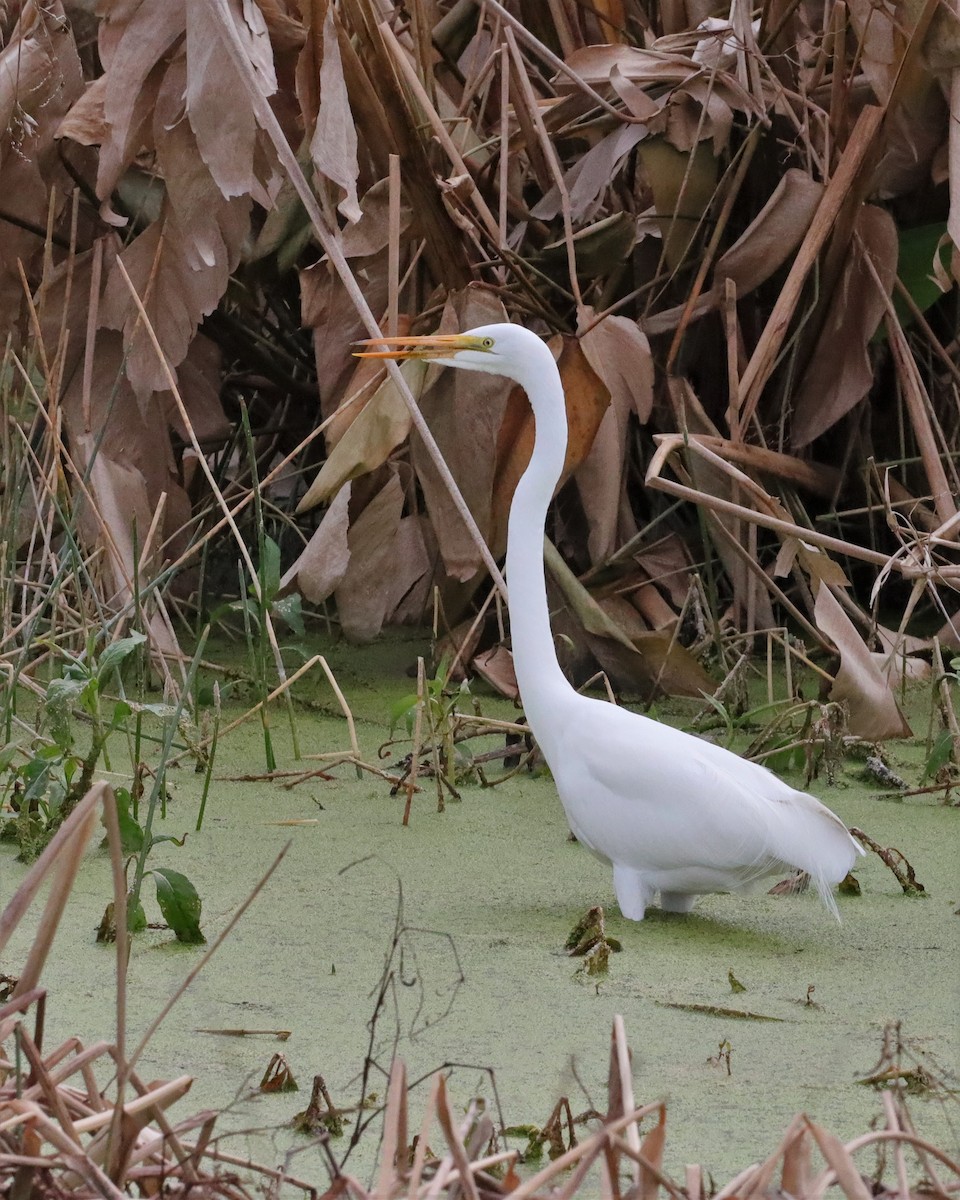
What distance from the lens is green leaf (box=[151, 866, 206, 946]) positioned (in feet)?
6.39

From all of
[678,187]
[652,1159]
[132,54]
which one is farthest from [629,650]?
[652,1159]

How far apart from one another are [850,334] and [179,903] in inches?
81.7

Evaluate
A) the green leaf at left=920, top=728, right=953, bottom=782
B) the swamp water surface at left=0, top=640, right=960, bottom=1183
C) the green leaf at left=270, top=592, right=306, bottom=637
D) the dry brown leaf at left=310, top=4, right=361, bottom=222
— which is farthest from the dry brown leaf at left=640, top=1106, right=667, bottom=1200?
the dry brown leaf at left=310, top=4, right=361, bottom=222

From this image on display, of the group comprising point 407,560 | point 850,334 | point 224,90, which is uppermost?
point 224,90

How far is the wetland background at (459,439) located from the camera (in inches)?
94.4

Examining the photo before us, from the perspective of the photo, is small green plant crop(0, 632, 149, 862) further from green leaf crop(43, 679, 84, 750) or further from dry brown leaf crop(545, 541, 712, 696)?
dry brown leaf crop(545, 541, 712, 696)

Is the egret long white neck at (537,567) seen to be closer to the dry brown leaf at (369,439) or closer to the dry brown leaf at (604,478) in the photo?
the dry brown leaf at (369,439)

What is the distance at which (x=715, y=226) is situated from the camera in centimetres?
351

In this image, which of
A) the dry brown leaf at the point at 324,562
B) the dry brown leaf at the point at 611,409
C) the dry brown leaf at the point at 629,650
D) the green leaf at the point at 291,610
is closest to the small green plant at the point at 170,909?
the green leaf at the point at 291,610

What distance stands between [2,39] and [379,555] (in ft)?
4.15

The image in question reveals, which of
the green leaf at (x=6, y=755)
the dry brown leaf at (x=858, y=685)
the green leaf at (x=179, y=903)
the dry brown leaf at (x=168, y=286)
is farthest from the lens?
the dry brown leaf at (x=168, y=286)

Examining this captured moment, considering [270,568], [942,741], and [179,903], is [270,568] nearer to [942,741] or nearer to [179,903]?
[179,903]

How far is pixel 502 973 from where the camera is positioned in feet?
6.38

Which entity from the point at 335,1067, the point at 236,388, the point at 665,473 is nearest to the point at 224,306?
the point at 236,388
